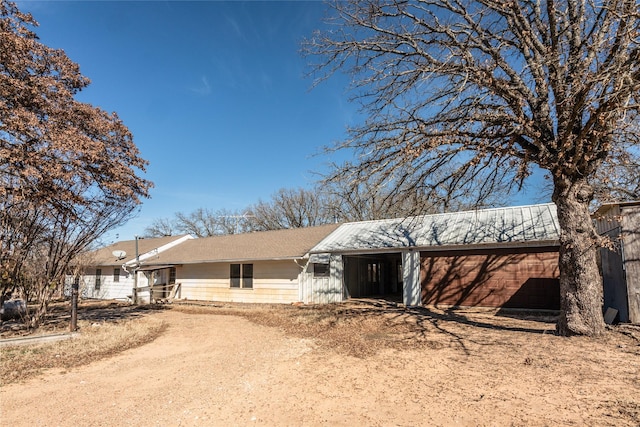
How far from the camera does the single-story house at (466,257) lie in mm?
12562

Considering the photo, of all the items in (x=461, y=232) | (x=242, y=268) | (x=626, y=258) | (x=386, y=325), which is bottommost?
(x=386, y=325)

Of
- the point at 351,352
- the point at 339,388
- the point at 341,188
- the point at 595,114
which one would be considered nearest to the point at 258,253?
the point at 341,188

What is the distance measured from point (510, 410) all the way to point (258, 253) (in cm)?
1449

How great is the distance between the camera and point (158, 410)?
4.58 meters

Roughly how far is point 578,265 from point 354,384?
559 cm

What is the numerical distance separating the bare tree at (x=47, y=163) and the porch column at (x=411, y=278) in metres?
9.86

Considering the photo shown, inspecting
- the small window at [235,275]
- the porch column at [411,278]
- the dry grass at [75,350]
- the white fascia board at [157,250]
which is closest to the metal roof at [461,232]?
the porch column at [411,278]

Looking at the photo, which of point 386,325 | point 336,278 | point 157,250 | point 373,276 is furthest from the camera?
point 157,250

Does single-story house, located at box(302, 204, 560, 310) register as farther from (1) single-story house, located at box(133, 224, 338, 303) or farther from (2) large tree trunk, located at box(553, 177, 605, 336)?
(2) large tree trunk, located at box(553, 177, 605, 336)

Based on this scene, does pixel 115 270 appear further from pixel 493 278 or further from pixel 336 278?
pixel 493 278

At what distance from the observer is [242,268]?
726 inches

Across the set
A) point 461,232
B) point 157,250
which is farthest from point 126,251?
point 461,232

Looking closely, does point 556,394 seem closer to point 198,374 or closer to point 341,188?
point 198,374

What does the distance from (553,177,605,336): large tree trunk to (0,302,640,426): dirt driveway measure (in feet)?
1.38
